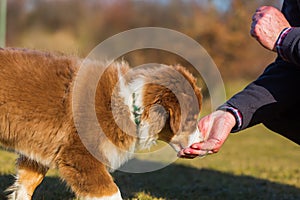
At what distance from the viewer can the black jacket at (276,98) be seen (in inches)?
175

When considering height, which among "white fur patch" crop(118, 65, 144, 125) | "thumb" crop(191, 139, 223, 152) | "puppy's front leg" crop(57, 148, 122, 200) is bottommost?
"puppy's front leg" crop(57, 148, 122, 200)

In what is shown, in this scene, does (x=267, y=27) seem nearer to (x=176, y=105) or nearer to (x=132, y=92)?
(x=176, y=105)

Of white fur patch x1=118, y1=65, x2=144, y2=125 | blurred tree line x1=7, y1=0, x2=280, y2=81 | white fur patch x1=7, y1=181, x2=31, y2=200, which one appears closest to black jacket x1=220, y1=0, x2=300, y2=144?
white fur patch x1=118, y1=65, x2=144, y2=125

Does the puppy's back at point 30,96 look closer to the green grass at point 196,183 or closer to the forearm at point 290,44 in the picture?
the green grass at point 196,183

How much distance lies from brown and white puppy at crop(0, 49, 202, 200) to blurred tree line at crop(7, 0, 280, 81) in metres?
15.5

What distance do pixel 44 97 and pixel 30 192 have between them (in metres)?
1.23

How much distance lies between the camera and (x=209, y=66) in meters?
20.1

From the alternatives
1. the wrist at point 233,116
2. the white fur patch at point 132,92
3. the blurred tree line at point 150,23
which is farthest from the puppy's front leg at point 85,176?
the blurred tree line at point 150,23

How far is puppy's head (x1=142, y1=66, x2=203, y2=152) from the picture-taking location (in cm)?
425

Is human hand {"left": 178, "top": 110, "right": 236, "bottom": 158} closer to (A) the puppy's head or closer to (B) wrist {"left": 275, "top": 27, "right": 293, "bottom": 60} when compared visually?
(A) the puppy's head

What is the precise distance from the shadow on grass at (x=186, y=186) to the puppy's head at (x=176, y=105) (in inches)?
54.1

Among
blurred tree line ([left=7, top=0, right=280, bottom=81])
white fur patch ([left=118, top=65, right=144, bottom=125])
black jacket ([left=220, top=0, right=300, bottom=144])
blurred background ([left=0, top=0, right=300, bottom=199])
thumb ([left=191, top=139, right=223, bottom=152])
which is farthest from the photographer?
blurred tree line ([left=7, top=0, right=280, bottom=81])

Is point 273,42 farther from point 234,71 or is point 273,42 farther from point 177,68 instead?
point 234,71

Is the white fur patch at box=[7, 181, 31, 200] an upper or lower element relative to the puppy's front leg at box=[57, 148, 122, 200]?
lower
